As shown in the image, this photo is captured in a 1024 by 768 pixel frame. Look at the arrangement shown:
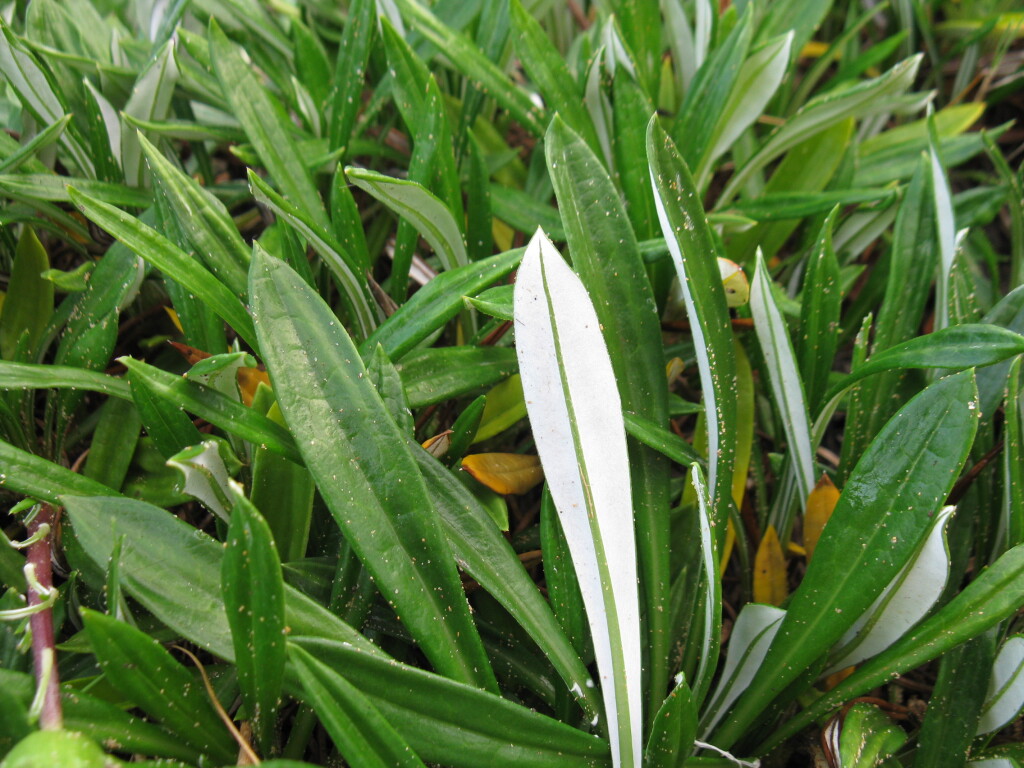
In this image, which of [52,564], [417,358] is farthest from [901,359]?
[52,564]

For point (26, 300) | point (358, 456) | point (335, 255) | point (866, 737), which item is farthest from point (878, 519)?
point (26, 300)

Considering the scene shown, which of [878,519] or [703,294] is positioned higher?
[703,294]

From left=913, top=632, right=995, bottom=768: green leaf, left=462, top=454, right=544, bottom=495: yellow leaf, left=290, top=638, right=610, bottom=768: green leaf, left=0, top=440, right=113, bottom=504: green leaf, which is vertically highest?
left=0, top=440, right=113, bottom=504: green leaf

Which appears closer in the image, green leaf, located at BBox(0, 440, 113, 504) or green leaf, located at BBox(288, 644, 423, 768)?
green leaf, located at BBox(288, 644, 423, 768)

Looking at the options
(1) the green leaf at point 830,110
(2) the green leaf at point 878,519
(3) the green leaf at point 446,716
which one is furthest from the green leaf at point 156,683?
(1) the green leaf at point 830,110

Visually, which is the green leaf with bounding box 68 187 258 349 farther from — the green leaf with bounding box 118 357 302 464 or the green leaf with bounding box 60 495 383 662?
the green leaf with bounding box 60 495 383 662

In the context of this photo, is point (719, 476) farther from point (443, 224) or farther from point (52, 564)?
point (52, 564)

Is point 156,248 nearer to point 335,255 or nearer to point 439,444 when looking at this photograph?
point 335,255

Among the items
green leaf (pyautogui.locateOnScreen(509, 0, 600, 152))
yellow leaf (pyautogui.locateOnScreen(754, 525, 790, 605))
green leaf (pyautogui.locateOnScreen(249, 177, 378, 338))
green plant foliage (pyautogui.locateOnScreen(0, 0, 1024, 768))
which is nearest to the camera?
green plant foliage (pyautogui.locateOnScreen(0, 0, 1024, 768))

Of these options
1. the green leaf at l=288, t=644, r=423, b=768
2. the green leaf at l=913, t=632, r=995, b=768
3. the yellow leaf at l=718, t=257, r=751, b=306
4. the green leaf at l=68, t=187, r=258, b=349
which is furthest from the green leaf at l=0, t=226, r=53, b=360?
the green leaf at l=913, t=632, r=995, b=768
